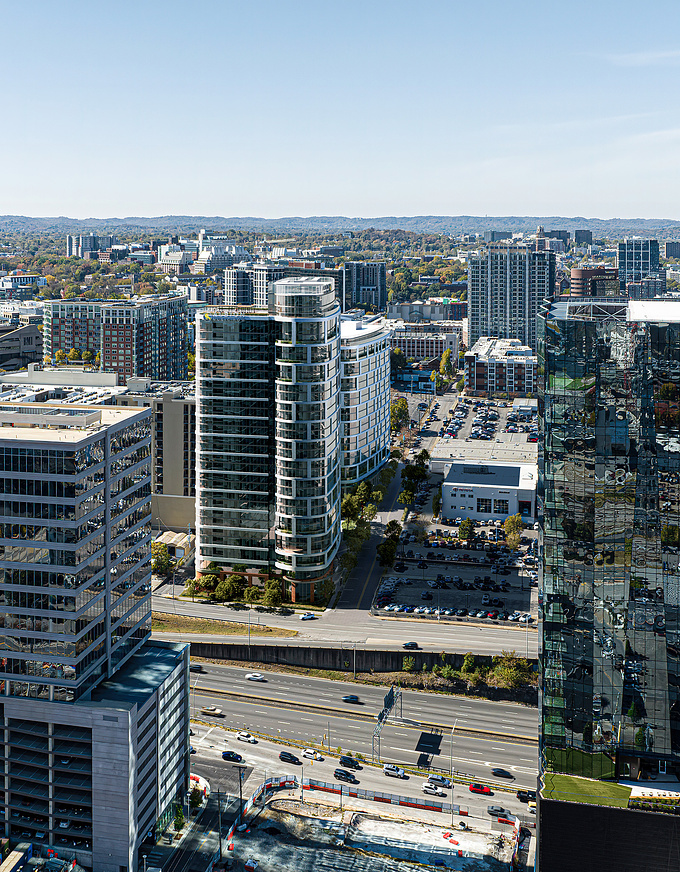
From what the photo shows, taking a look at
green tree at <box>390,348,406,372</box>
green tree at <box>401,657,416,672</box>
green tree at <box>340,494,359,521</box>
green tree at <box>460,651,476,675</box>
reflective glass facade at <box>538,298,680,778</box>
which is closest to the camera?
reflective glass facade at <box>538,298,680,778</box>

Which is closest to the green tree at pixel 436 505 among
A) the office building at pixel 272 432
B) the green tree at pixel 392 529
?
the green tree at pixel 392 529

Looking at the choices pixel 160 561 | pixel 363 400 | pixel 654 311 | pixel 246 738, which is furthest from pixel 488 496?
pixel 654 311

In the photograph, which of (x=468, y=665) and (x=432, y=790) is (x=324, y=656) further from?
(x=432, y=790)

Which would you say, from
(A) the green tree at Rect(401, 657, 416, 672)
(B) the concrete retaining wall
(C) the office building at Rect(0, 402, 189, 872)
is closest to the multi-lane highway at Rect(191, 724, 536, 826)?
(C) the office building at Rect(0, 402, 189, 872)

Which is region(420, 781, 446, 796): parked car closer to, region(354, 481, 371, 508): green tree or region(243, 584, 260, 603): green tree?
region(243, 584, 260, 603): green tree

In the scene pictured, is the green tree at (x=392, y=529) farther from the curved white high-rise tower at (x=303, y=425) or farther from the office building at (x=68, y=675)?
the office building at (x=68, y=675)
